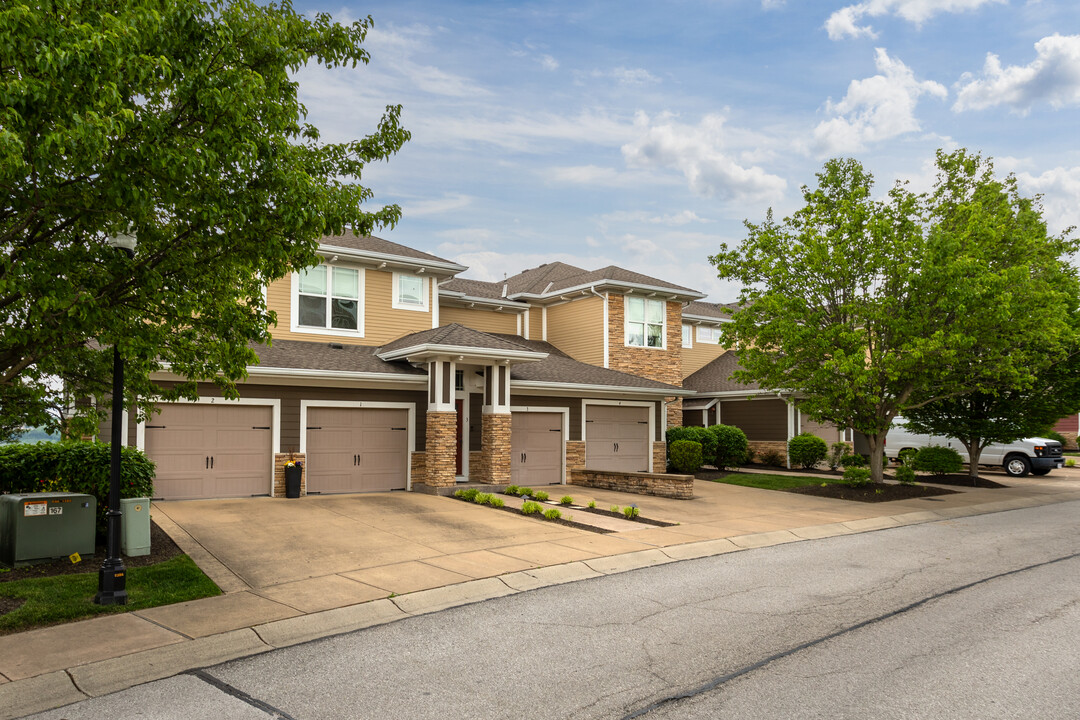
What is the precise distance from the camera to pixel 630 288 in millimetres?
26344

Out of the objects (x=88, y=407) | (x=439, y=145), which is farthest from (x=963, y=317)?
(x=88, y=407)

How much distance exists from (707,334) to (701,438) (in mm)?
8479

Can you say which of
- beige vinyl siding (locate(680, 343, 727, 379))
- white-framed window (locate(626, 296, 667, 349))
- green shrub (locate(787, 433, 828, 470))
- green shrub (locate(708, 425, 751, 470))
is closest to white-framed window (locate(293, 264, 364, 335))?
white-framed window (locate(626, 296, 667, 349))

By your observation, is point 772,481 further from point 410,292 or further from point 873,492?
point 410,292

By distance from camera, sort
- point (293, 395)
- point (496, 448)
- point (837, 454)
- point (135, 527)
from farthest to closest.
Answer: point (837, 454), point (496, 448), point (293, 395), point (135, 527)

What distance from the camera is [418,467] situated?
19.2 m

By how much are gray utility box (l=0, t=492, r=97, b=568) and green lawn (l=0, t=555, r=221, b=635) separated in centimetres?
78

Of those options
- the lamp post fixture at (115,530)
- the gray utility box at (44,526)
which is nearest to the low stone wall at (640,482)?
the gray utility box at (44,526)

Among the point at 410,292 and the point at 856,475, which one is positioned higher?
the point at 410,292

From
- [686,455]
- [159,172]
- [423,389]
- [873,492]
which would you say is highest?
[159,172]

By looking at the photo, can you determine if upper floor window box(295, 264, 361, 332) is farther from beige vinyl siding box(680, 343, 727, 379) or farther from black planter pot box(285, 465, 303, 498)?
beige vinyl siding box(680, 343, 727, 379)

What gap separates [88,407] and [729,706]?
28.0 feet

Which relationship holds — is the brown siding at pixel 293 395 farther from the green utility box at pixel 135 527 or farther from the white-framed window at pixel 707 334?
the white-framed window at pixel 707 334

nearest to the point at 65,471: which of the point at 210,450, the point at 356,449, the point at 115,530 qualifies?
the point at 115,530
